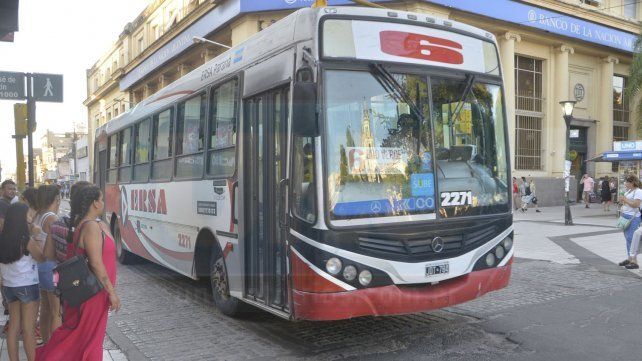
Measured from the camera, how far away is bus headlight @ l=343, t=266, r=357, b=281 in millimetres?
4539

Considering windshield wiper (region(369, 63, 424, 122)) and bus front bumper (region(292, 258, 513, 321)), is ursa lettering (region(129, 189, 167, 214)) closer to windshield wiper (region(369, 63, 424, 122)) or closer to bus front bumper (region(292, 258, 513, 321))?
bus front bumper (region(292, 258, 513, 321))

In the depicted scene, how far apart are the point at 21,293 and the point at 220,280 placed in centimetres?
244

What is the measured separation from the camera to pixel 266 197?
5.46 m

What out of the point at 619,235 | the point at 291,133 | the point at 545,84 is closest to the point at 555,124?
the point at 545,84

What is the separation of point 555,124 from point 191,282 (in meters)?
25.5

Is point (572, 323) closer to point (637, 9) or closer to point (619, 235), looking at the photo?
point (619, 235)

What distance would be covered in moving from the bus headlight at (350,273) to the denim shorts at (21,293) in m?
2.70

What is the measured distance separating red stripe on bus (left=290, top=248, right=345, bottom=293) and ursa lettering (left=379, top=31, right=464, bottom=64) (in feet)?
6.88

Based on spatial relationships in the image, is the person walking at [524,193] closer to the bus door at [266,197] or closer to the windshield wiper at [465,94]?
the windshield wiper at [465,94]

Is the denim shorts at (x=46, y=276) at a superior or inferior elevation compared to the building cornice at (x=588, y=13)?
inferior

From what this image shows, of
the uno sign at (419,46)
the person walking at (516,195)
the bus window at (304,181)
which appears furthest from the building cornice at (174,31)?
the bus window at (304,181)

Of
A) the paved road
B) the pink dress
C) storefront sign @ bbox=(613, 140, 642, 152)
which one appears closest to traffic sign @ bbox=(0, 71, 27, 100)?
the paved road

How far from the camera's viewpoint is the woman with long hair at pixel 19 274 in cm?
439

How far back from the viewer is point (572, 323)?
20.1 ft
